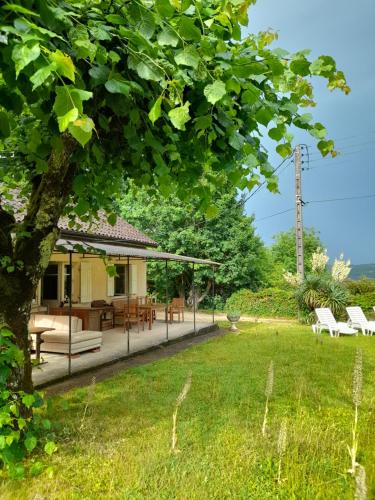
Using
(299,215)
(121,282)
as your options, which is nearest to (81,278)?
(121,282)

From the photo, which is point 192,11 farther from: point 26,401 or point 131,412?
point 131,412

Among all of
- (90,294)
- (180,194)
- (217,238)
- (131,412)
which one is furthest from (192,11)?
(217,238)

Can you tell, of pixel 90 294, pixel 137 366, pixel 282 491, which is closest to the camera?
pixel 282 491

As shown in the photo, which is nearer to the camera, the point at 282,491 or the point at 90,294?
the point at 282,491

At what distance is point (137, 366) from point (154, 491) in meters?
4.84

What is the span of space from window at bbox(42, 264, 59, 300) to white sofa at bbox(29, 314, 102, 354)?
3.81 m

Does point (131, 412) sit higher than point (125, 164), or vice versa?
point (125, 164)

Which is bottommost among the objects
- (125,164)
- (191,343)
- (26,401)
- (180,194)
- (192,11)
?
(191,343)

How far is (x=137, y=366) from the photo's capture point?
24.6 ft

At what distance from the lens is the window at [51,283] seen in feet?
40.7

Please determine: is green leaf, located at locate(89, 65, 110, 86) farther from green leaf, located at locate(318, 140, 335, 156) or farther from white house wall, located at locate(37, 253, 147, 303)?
white house wall, located at locate(37, 253, 147, 303)

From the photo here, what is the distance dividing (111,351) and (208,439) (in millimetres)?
5321

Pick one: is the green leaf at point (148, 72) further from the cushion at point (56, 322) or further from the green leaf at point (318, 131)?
the cushion at point (56, 322)

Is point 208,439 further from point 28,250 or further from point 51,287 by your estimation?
point 51,287
